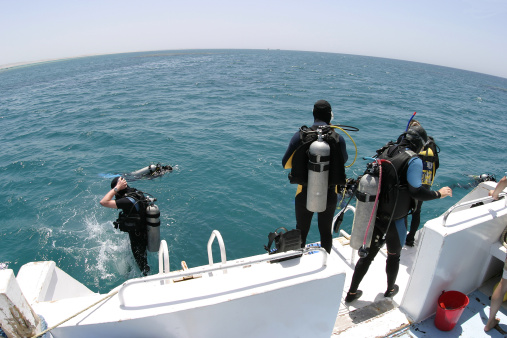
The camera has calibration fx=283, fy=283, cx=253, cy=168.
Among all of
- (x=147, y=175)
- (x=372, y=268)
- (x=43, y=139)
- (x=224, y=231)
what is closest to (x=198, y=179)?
(x=147, y=175)

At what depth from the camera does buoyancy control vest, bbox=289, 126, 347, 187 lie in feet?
9.86

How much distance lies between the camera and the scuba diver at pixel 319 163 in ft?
9.61

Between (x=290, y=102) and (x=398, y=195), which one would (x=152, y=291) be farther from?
(x=290, y=102)

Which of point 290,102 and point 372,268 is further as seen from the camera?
point 290,102

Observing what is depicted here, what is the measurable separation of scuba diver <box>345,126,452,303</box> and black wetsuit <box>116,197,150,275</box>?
3270 mm

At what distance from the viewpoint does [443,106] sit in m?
25.9

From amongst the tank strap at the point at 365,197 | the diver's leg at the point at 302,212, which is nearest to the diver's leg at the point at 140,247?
the diver's leg at the point at 302,212

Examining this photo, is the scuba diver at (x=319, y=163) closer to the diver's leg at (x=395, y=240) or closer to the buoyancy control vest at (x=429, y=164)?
the diver's leg at (x=395, y=240)

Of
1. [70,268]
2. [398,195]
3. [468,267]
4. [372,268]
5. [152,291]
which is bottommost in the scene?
[70,268]

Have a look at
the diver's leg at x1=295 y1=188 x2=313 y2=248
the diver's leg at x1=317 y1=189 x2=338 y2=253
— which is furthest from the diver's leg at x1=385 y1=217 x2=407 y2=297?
the diver's leg at x1=295 y1=188 x2=313 y2=248

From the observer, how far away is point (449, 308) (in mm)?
3029

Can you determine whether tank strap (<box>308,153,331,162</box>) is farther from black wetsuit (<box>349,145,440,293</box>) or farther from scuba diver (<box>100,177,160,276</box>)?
scuba diver (<box>100,177,160,276</box>)

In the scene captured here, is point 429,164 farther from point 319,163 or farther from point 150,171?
point 150,171

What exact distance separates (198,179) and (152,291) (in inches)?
315
